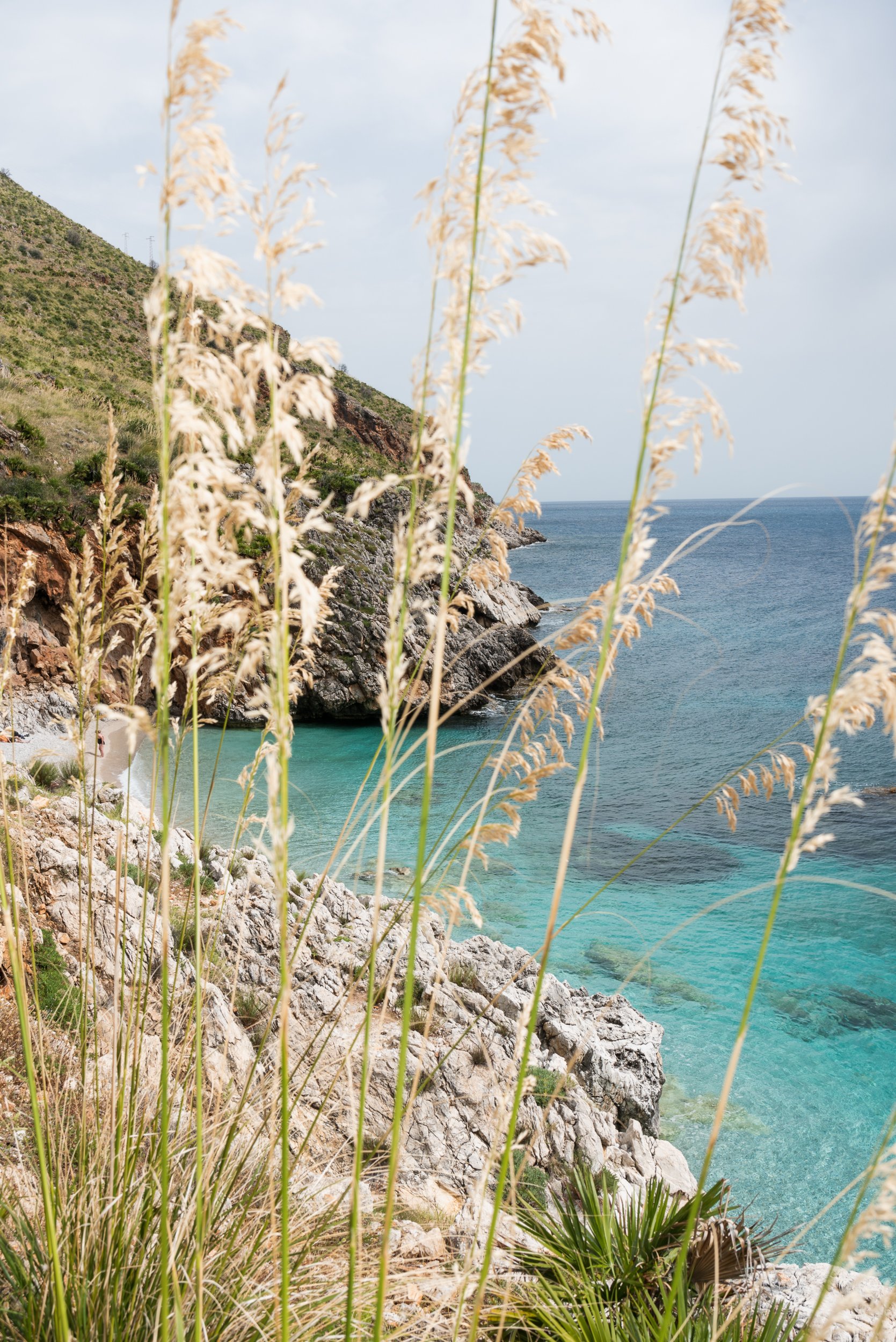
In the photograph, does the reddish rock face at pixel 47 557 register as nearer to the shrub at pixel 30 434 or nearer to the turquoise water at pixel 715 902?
the shrub at pixel 30 434

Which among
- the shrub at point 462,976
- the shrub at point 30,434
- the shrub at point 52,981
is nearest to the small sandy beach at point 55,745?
the shrub at point 30,434

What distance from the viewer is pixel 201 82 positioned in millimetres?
1132

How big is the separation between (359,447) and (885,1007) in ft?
124

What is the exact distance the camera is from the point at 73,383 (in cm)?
2686

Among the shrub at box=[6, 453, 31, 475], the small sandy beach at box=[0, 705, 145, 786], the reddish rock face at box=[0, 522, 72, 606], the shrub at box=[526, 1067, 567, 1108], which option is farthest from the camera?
the shrub at box=[6, 453, 31, 475]

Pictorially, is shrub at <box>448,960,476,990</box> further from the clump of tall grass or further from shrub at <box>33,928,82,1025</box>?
the clump of tall grass

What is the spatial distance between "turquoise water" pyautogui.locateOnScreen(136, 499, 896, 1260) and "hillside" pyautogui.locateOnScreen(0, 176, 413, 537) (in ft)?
24.4

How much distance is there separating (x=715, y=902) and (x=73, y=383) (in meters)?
28.9

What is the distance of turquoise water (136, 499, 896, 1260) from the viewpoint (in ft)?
27.4

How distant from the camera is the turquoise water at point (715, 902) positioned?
8.34 m

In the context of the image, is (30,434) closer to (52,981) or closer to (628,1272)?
(52,981)

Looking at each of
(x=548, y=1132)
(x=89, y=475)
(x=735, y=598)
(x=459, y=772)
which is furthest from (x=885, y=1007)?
(x=735, y=598)

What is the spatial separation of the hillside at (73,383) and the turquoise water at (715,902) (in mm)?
7435

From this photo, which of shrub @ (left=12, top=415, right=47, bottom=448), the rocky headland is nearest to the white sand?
the rocky headland
